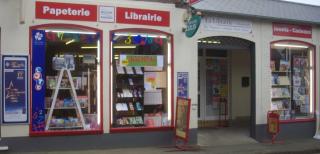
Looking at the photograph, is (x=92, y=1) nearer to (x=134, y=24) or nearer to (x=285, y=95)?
(x=134, y=24)

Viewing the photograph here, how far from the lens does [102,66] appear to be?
12242mm

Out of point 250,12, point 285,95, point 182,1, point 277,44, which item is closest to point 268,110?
point 285,95

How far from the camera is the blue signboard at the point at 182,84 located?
1319 centimetres

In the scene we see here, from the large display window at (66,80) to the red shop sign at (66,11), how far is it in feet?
0.86

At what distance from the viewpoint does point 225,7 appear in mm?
13805

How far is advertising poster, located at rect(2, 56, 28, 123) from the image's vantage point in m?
11.3

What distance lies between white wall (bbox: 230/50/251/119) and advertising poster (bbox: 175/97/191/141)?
4.88m

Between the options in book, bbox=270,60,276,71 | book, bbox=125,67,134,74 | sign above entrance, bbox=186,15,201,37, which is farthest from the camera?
book, bbox=270,60,276,71

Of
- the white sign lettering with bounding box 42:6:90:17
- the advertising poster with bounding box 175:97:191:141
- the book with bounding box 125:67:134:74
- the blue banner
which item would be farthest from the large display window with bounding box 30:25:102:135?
the advertising poster with bounding box 175:97:191:141

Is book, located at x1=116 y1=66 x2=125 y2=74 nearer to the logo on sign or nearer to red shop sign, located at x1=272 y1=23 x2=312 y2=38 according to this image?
the logo on sign

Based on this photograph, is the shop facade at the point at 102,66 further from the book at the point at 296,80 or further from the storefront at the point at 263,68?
the book at the point at 296,80

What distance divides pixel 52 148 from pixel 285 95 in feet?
26.8

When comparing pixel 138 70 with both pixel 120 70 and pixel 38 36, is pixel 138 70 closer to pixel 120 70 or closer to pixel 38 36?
pixel 120 70

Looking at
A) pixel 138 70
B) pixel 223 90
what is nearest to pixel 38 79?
pixel 138 70
